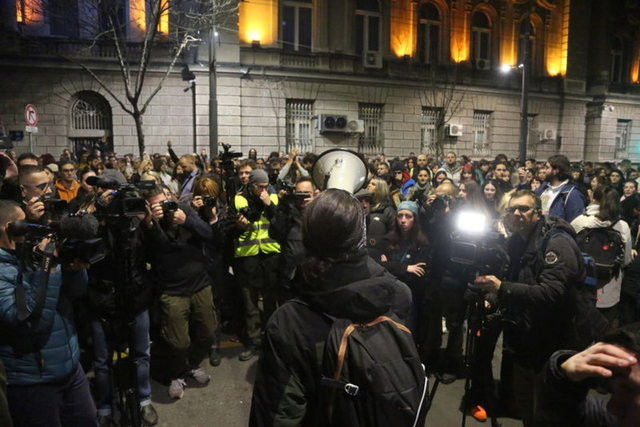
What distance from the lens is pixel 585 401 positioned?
58.7 inches

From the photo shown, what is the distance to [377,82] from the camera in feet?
63.9

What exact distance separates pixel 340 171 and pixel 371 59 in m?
16.6

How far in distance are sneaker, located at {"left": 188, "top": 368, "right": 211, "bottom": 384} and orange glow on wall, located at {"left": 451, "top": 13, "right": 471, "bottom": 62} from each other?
804 inches

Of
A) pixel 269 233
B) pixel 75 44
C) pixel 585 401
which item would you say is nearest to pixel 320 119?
pixel 75 44

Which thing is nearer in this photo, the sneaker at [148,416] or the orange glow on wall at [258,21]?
the sneaker at [148,416]

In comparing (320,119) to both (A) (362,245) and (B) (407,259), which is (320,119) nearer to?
(B) (407,259)

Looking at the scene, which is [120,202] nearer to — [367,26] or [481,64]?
[367,26]

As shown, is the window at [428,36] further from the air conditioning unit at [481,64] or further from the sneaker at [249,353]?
the sneaker at [249,353]

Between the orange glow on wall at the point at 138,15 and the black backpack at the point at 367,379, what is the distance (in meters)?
17.0

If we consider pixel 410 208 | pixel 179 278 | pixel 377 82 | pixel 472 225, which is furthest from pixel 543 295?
pixel 377 82

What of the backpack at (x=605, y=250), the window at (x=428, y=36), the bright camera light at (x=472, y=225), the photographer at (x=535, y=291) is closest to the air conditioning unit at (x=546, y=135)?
the window at (x=428, y=36)

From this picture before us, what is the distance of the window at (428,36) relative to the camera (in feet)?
68.7

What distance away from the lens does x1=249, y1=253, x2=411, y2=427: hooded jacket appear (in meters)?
1.54

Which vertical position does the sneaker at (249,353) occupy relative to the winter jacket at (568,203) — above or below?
below
